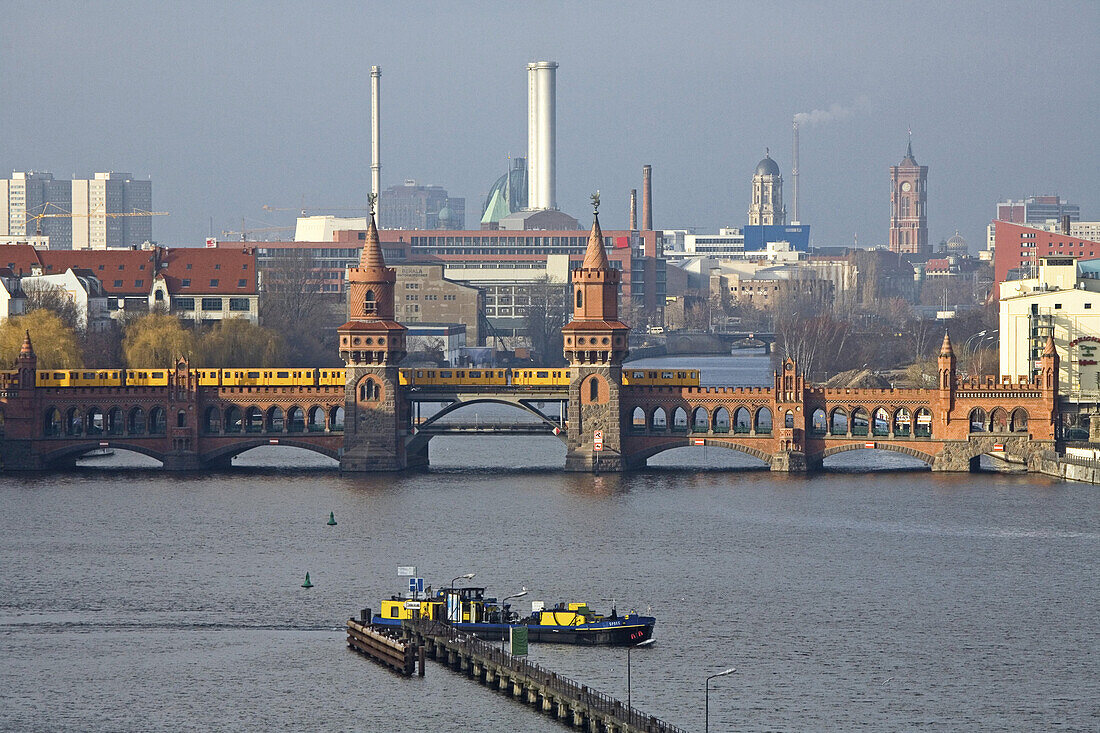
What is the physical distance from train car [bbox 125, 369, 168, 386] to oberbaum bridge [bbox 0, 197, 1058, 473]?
5.05 ft

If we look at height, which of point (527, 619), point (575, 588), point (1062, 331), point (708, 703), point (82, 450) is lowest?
point (708, 703)

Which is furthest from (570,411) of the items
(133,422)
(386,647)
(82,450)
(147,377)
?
(386,647)

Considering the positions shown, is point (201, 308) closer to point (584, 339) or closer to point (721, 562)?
point (584, 339)

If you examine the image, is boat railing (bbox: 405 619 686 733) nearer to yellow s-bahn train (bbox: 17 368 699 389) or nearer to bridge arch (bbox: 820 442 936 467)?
yellow s-bahn train (bbox: 17 368 699 389)

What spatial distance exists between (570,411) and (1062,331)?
39065mm

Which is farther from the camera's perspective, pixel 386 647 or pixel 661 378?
pixel 661 378

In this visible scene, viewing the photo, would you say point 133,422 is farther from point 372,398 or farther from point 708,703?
point 708,703

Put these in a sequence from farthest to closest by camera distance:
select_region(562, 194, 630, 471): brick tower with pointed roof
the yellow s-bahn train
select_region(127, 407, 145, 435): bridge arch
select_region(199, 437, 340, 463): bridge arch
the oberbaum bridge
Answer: select_region(127, 407, 145, 435): bridge arch
the yellow s-bahn train
select_region(199, 437, 340, 463): bridge arch
select_region(562, 194, 630, 471): brick tower with pointed roof
the oberbaum bridge

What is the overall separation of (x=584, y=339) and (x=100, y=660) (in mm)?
59379

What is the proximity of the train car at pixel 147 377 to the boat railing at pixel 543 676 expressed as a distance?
5962cm

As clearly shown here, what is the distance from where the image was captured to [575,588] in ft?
321

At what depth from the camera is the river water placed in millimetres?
78375

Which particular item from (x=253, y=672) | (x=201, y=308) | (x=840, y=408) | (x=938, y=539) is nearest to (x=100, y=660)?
(x=253, y=672)

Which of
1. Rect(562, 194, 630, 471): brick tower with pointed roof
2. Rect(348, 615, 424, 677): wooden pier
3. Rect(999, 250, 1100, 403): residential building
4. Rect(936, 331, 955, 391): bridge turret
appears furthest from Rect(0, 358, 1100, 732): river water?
Rect(999, 250, 1100, 403): residential building
